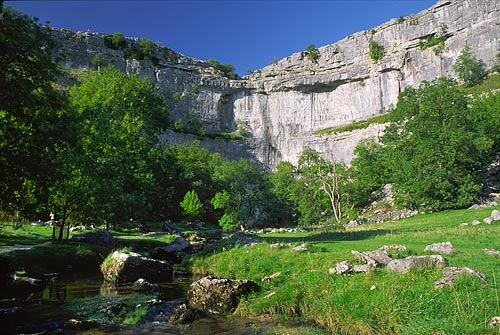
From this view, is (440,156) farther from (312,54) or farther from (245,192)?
(312,54)

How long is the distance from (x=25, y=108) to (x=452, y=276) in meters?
15.4

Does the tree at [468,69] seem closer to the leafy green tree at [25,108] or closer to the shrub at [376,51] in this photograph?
the shrub at [376,51]

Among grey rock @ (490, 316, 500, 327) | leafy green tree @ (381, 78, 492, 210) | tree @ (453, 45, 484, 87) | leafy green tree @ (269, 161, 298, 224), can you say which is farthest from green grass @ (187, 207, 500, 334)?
tree @ (453, 45, 484, 87)

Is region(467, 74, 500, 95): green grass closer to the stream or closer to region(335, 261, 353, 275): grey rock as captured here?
region(335, 261, 353, 275): grey rock

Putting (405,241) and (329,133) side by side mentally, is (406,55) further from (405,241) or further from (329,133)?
(405,241)

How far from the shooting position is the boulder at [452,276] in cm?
831

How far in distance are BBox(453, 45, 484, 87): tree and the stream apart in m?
87.9

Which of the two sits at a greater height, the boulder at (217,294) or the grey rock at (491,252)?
the grey rock at (491,252)

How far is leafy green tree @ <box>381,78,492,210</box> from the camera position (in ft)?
119

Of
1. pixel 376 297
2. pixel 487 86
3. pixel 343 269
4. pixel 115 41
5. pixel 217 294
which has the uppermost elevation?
pixel 115 41

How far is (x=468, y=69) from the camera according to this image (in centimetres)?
8075

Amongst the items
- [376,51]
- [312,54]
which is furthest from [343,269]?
[312,54]

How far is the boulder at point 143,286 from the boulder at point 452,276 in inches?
387

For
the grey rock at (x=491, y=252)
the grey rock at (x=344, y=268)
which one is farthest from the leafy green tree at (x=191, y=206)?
the grey rock at (x=491, y=252)
